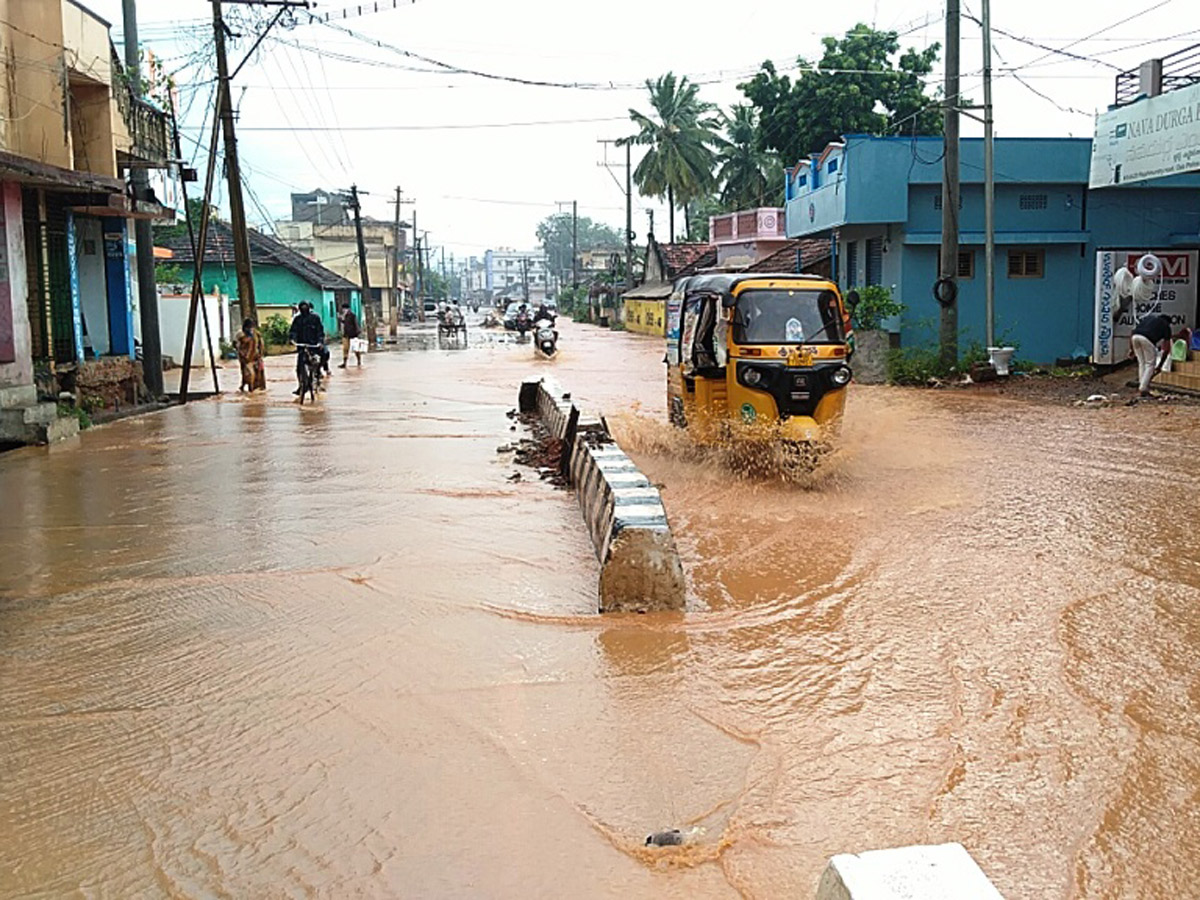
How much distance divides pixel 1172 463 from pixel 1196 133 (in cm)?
730

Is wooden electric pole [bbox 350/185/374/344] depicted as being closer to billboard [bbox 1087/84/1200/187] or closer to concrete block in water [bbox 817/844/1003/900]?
billboard [bbox 1087/84/1200/187]

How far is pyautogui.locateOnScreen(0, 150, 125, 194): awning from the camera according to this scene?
46.1ft

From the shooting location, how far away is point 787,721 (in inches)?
217

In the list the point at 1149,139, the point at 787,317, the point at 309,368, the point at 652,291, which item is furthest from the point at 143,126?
the point at 652,291

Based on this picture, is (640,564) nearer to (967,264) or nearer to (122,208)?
(122,208)

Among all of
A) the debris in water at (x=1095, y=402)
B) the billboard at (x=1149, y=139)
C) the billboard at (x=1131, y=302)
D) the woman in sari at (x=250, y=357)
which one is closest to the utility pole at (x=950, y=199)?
the billboard at (x=1149, y=139)

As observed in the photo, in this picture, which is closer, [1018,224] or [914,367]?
[914,367]

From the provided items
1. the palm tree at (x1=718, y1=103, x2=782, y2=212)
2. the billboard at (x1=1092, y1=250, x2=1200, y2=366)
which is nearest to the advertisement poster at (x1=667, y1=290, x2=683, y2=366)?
the billboard at (x1=1092, y1=250, x2=1200, y2=366)

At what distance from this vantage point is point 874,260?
27.7 m

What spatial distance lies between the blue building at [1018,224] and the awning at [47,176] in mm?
15281

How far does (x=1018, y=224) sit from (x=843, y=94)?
1631 cm

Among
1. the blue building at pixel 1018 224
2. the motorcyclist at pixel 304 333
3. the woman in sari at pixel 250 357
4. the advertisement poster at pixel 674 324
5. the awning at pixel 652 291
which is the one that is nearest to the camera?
the advertisement poster at pixel 674 324

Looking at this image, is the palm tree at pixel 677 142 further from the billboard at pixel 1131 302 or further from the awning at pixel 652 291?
the billboard at pixel 1131 302

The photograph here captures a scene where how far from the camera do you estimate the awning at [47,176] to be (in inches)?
553
